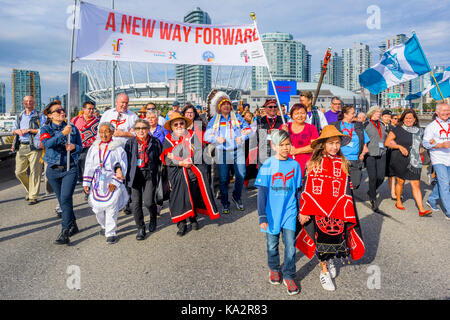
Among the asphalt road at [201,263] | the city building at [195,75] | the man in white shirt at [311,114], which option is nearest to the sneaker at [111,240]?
the asphalt road at [201,263]

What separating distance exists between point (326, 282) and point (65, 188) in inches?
146

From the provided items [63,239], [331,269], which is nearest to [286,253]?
[331,269]

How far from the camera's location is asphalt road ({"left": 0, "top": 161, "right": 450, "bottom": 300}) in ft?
10.1

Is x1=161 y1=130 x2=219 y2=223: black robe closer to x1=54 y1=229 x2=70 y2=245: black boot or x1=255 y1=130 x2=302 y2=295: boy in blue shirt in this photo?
x1=54 y1=229 x2=70 y2=245: black boot

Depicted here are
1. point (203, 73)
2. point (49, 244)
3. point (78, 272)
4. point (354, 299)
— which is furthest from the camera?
point (203, 73)

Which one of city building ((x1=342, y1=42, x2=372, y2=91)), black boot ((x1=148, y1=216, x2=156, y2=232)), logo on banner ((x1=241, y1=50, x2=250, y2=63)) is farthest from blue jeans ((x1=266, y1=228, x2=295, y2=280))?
city building ((x1=342, y1=42, x2=372, y2=91))

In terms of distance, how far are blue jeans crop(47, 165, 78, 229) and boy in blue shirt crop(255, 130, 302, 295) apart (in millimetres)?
2918

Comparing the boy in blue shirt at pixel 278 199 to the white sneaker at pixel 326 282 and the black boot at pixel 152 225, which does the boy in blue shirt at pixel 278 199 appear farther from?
the black boot at pixel 152 225

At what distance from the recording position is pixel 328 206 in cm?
321

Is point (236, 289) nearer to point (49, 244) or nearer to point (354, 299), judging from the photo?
point (354, 299)

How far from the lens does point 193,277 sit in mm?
3389

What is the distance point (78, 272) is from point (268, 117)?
4472 mm

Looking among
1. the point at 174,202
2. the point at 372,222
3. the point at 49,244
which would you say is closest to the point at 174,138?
the point at 174,202

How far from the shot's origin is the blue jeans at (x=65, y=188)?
4605mm
